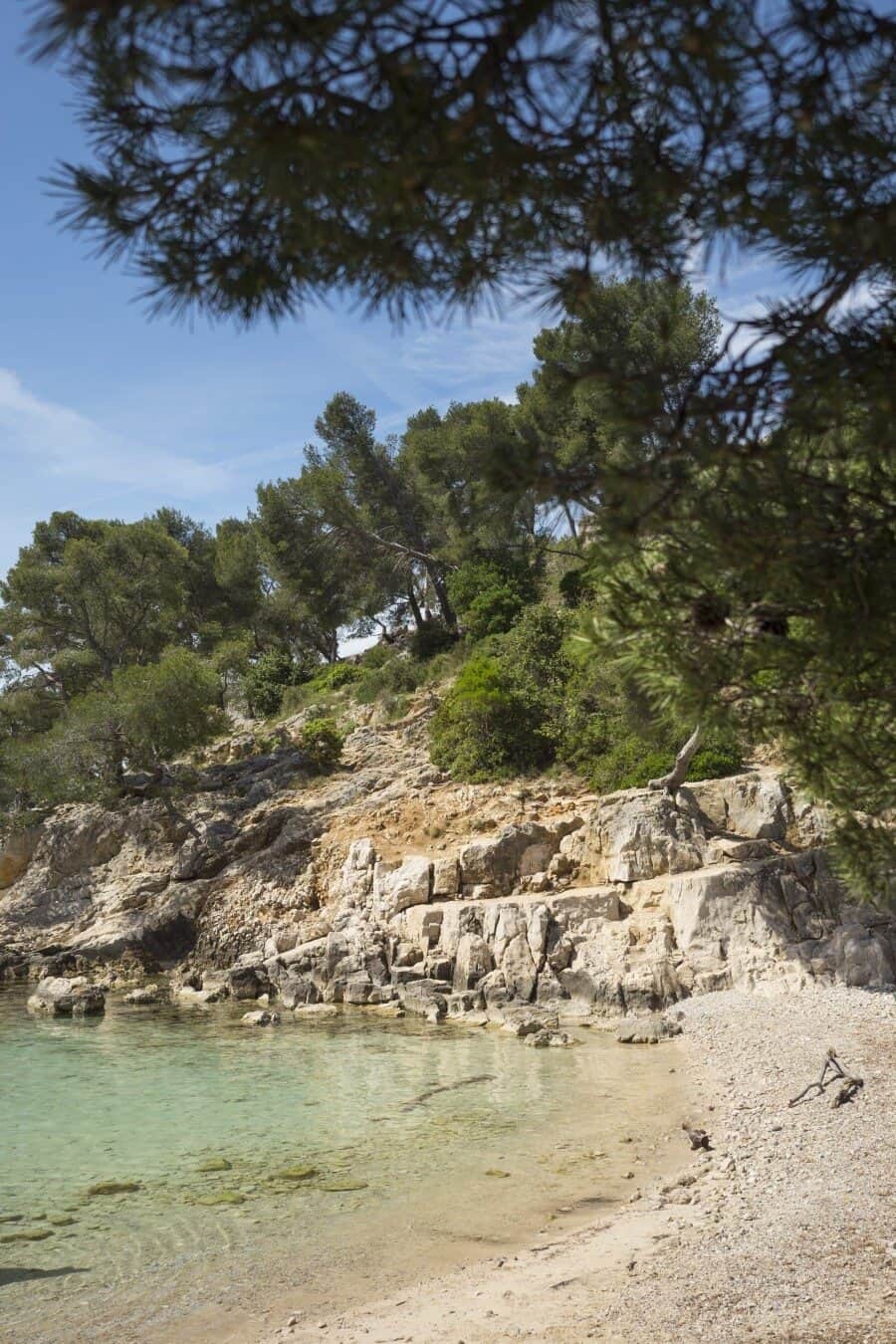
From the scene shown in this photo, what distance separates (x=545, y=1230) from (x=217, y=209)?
7.26m

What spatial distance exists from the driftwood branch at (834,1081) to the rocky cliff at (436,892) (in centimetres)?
268

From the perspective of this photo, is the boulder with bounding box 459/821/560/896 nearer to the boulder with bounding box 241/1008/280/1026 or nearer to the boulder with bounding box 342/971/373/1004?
the boulder with bounding box 342/971/373/1004

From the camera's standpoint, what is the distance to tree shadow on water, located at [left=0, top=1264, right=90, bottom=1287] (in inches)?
288

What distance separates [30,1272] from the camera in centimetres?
745

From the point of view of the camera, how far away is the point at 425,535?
3734cm

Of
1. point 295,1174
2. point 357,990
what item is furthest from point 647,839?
point 295,1174

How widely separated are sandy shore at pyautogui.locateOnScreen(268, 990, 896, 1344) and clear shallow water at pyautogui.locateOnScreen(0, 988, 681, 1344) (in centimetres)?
50

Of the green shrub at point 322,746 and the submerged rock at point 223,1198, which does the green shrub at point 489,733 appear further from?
the submerged rock at point 223,1198

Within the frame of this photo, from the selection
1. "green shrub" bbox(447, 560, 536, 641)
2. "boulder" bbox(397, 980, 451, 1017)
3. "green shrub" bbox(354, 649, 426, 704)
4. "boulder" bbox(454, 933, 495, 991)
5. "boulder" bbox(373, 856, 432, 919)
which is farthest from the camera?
"green shrub" bbox(354, 649, 426, 704)

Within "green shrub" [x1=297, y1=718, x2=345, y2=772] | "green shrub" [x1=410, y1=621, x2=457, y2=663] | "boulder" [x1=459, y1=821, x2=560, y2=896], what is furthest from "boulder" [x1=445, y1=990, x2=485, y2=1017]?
"green shrub" [x1=410, y1=621, x2=457, y2=663]

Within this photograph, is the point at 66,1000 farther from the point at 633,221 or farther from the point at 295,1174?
the point at 633,221

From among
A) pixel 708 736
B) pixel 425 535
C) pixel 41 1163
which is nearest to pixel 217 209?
pixel 708 736

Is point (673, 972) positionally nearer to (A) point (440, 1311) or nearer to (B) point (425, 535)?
(A) point (440, 1311)

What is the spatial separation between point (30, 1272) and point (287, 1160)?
2945 millimetres
